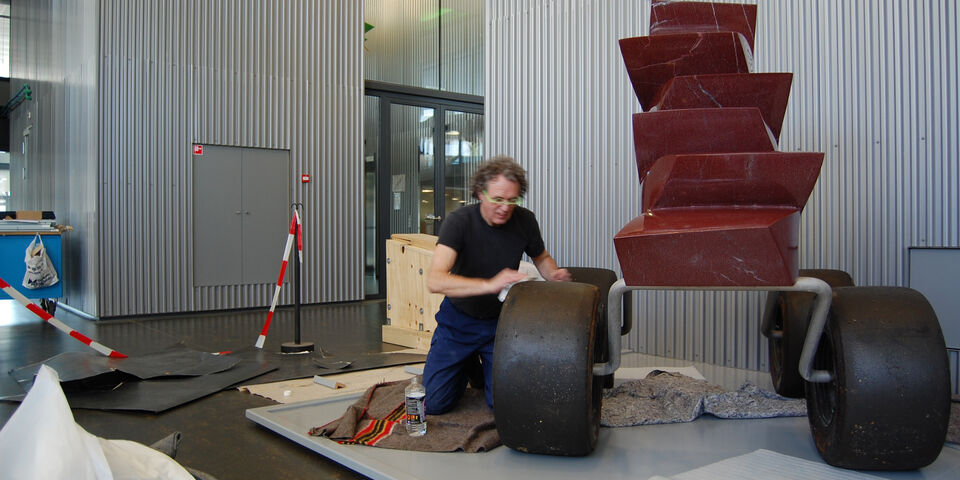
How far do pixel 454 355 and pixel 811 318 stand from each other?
1660 mm

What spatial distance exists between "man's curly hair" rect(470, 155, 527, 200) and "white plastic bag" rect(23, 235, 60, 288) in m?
6.66

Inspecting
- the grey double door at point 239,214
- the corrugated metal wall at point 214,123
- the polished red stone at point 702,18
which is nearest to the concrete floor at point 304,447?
the polished red stone at point 702,18

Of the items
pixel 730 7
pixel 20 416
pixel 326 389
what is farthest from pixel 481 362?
pixel 20 416

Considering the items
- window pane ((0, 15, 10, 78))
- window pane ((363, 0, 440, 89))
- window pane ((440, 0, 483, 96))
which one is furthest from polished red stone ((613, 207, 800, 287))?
window pane ((0, 15, 10, 78))

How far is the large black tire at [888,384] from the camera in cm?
218

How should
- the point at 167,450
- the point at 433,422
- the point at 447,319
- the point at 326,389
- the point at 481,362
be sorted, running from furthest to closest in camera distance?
the point at 326,389, the point at 481,362, the point at 447,319, the point at 433,422, the point at 167,450

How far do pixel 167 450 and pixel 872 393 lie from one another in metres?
2.22

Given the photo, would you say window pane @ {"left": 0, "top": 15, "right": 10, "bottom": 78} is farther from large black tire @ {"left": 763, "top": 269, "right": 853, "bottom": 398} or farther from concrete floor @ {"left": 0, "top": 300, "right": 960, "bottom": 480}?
large black tire @ {"left": 763, "top": 269, "right": 853, "bottom": 398}

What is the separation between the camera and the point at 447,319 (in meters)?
3.36

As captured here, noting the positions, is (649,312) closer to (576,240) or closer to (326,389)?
(576,240)

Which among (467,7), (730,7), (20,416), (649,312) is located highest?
(467,7)

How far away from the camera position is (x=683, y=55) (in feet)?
9.47

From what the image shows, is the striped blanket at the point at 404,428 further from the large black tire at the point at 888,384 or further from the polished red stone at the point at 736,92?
the polished red stone at the point at 736,92

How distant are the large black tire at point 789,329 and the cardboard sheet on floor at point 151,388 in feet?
10.7
